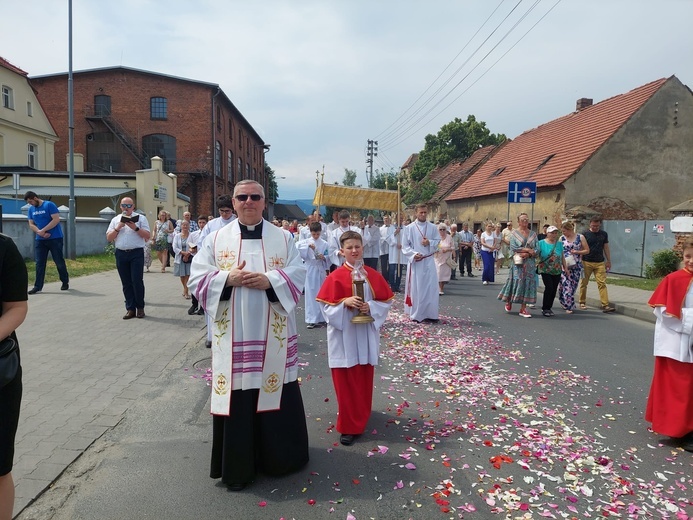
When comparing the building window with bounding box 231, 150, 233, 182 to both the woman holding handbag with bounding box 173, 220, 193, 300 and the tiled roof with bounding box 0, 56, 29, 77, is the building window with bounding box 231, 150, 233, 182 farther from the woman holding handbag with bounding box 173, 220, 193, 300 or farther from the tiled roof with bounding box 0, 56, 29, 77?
the woman holding handbag with bounding box 173, 220, 193, 300

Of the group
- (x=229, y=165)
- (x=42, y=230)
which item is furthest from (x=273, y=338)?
(x=229, y=165)

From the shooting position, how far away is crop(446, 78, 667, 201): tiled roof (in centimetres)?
2328

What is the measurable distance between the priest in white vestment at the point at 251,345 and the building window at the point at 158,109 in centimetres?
3872

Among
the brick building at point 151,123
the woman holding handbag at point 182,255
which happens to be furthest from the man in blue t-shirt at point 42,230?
the brick building at point 151,123

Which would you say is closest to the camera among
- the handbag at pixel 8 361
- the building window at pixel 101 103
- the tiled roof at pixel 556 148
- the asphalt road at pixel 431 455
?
the handbag at pixel 8 361

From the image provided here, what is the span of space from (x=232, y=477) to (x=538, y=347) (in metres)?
5.69

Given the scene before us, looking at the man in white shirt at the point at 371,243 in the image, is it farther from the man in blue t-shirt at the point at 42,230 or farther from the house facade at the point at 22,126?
the house facade at the point at 22,126

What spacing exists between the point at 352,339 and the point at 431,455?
1.12m

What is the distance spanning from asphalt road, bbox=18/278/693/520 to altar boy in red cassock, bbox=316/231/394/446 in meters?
0.28

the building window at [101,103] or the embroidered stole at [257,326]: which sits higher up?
the building window at [101,103]

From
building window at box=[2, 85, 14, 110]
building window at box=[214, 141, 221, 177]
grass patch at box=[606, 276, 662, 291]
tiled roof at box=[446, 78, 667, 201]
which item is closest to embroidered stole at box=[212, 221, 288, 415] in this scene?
grass patch at box=[606, 276, 662, 291]

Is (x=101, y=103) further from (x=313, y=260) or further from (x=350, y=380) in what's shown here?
(x=350, y=380)

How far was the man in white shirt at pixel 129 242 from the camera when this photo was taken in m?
8.94

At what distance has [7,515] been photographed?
280 cm
